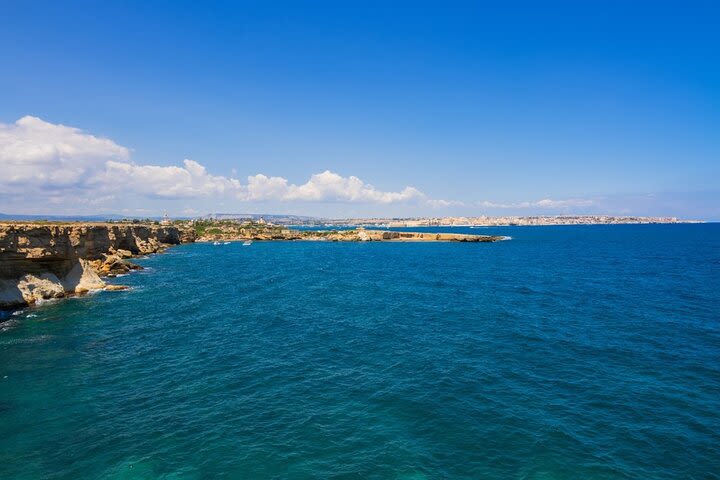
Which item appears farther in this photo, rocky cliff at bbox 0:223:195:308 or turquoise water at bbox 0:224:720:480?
rocky cliff at bbox 0:223:195:308

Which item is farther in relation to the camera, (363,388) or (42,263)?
(42,263)

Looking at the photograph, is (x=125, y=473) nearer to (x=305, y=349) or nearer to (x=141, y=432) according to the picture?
(x=141, y=432)

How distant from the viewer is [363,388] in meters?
31.1

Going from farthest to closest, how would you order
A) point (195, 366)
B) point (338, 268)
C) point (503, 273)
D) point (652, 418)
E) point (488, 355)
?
1. point (338, 268)
2. point (503, 273)
3. point (488, 355)
4. point (195, 366)
5. point (652, 418)

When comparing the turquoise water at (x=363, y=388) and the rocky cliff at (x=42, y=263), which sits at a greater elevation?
the rocky cliff at (x=42, y=263)

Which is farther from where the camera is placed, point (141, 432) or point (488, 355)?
point (488, 355)

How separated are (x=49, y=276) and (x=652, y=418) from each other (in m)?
79.5

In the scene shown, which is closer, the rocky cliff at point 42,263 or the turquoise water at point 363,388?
the turquoise water at point 363,388

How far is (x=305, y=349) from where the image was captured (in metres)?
40.4

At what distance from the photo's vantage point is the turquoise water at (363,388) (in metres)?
22.0

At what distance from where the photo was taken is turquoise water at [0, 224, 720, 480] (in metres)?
22.0

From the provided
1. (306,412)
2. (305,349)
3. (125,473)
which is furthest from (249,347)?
(125,473)

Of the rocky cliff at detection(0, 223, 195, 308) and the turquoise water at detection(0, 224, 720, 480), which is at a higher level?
the rocky cliff at detection(0, 223, 195, 308)

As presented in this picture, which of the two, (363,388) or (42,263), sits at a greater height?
(42,263)
